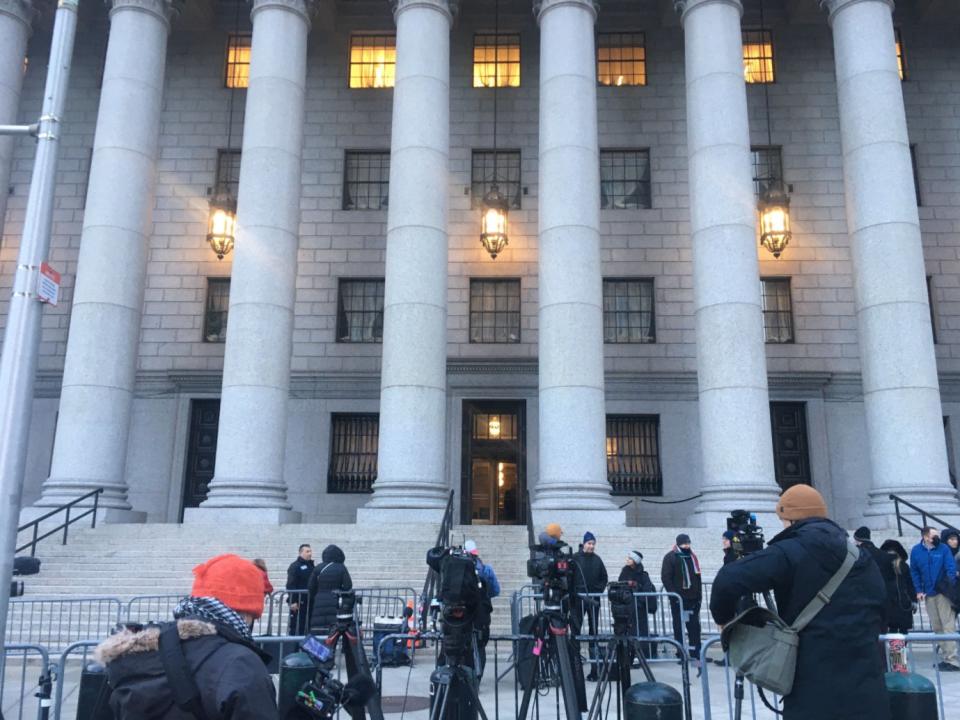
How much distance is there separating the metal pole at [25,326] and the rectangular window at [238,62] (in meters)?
17.8

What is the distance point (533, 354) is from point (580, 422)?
6.56 metres

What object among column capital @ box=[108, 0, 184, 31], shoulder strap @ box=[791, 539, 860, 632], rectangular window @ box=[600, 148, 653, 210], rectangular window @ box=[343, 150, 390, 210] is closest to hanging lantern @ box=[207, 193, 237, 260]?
rectangular window @ box=[343, 150, 390, 210]

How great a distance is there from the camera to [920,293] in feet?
62.3

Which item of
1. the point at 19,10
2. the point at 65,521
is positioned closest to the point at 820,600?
the point at 65,521

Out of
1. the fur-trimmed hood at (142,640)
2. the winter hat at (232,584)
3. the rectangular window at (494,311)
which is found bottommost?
the fur-trimmed hood at (142,640)

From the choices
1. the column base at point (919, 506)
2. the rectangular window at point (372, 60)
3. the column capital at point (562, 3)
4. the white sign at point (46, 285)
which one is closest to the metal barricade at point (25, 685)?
the white sign at point (46, 285)

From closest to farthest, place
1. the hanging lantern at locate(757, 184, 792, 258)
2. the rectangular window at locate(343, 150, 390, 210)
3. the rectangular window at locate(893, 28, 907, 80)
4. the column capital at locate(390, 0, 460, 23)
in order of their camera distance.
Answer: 1. the column capital at locate(390, 0, 460, 23)
2. the hanging lantern at locate(757, 184, 792, 258)
3. the rectangular window at locate(343, 150, 390, 210)
4. the rectangular window at locate(893, 28, 907, 80)

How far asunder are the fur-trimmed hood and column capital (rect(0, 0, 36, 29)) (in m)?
23.1

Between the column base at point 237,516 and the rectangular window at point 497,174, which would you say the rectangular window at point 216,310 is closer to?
the rectangular window at point 497,174

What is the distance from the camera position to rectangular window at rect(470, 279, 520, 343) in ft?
82.2

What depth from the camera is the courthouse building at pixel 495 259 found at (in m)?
18.7

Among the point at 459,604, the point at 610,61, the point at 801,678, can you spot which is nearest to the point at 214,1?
the point at 610,61

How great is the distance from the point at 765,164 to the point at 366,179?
1192cm

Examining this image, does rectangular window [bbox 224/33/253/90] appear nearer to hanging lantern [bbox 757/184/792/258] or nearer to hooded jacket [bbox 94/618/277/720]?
hanging lantern [bbox 757/184/792/258]
